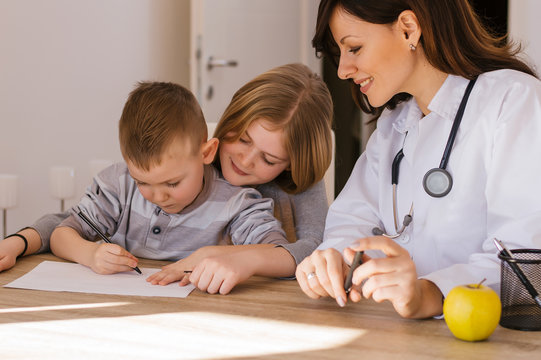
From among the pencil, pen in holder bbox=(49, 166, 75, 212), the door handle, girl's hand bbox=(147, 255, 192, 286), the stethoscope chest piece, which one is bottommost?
pen in holder bbox=(49, 166, 75, 212)

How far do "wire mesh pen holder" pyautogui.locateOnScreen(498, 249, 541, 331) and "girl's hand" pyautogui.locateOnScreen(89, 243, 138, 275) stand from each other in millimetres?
705

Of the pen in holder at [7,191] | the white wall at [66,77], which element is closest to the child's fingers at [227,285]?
the pen in holder at [7,191]

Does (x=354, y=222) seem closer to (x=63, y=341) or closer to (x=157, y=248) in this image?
(x=157, y=248)

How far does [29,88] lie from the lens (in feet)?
10.2

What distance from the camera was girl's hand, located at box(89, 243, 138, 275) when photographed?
126 cm

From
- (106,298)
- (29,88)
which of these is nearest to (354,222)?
(106,298)

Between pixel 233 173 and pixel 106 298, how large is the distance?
561 mm

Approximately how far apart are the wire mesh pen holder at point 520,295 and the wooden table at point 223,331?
0.02m

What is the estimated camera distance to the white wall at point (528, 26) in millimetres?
3492

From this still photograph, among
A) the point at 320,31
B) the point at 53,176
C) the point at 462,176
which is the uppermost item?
the point at 320,31

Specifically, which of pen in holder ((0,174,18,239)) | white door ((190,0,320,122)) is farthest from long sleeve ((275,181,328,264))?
white door ((190,0,320,122))

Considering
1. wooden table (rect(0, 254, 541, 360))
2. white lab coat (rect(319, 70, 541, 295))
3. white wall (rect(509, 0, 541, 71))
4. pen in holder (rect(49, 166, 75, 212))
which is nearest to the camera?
wooden table (rect(0, 254, 541, 360))

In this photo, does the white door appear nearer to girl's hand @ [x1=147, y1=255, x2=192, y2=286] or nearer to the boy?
the boy

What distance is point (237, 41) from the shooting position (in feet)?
12.7
